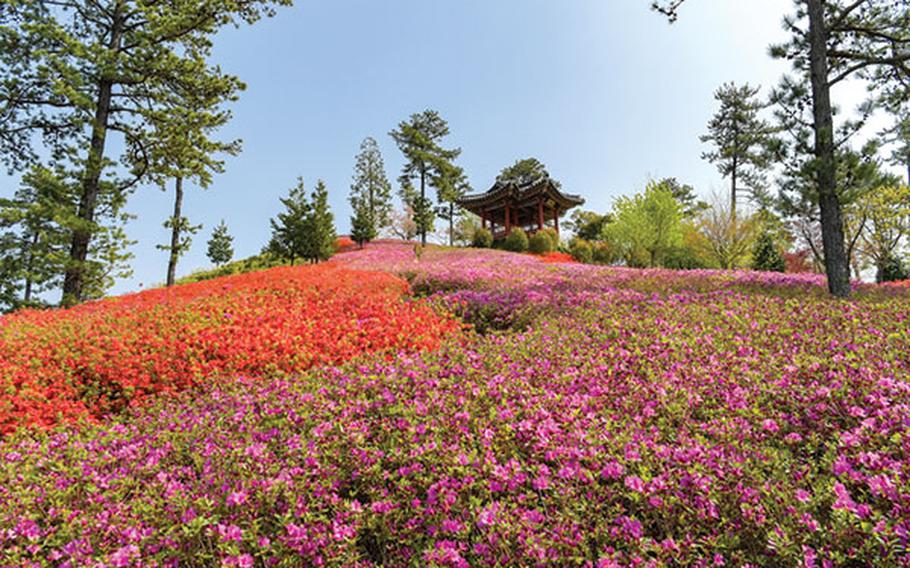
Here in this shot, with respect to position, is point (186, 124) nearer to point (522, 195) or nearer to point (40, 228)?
point (40, 228)

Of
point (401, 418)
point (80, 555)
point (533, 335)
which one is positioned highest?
point (533, 335)

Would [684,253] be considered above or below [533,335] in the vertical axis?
above

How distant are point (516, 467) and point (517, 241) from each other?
3311cm

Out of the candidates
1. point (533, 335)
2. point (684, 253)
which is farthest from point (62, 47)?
point (684, 253)

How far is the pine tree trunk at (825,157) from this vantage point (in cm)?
905

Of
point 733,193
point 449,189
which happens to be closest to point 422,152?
point 449,189

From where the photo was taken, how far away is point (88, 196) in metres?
16.5

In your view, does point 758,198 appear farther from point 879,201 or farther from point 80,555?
point 879,201

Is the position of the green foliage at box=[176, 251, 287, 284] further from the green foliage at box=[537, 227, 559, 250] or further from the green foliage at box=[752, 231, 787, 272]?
the green foliage at box=[752, 231, 787, 272]

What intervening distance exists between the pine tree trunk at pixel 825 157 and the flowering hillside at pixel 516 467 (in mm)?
5471

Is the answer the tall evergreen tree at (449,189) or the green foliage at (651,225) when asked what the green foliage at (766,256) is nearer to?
the green foliage at (651,225)

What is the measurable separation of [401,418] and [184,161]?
19.1m

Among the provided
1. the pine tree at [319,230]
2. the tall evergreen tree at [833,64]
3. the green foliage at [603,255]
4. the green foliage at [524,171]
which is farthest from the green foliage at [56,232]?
the green foliage at [524,171]

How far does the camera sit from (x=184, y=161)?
59.3ft
